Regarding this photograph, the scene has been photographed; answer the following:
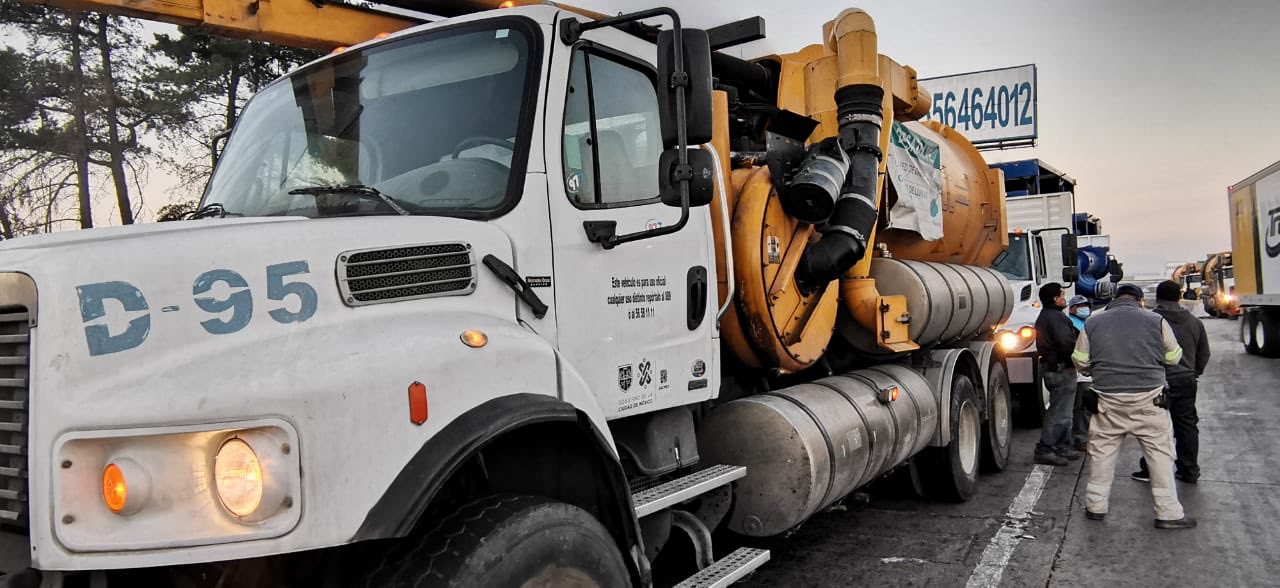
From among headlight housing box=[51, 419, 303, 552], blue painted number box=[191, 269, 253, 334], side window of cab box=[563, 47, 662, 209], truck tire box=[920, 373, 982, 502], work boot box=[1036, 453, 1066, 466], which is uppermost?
side window of cab box=[563, 47, 662, 209]

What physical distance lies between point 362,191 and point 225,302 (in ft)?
2.76

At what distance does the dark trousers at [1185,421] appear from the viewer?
742 cm

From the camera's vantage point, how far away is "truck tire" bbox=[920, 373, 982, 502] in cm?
690

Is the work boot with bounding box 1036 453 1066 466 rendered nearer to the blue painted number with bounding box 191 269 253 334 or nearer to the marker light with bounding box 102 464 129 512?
the blue painted number with bounding box 191 269 253 334

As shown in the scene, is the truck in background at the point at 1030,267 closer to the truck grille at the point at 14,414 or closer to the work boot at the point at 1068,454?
the work boot at the point at 1068,454

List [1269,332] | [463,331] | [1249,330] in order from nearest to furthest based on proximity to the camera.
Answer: [463,331] → [1269,332] → [1249,330]

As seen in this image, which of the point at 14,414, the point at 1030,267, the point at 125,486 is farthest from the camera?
the point at 1030,267

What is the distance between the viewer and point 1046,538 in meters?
6.03

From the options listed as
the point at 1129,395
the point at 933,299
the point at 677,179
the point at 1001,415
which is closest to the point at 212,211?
the point at 677,179

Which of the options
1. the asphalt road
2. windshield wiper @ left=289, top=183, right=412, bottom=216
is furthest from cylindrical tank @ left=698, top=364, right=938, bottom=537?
windshield wiper @ left=289, top=183, right=412, bottom=216

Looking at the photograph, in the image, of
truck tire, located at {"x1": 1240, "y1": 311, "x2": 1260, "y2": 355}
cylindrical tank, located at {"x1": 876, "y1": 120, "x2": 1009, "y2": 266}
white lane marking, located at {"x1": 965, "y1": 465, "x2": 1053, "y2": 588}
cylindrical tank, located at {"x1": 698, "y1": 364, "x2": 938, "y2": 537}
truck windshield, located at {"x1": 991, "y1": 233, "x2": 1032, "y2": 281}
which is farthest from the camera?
truck tire, located at {"x1": 1240, "y1": 311, "x2": 1260, "y2": 355}

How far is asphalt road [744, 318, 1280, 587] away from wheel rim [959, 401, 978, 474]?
0.28 meters

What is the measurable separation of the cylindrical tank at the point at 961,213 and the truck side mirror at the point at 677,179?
3642 mm

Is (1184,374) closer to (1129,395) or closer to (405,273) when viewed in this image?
(1129,395)
